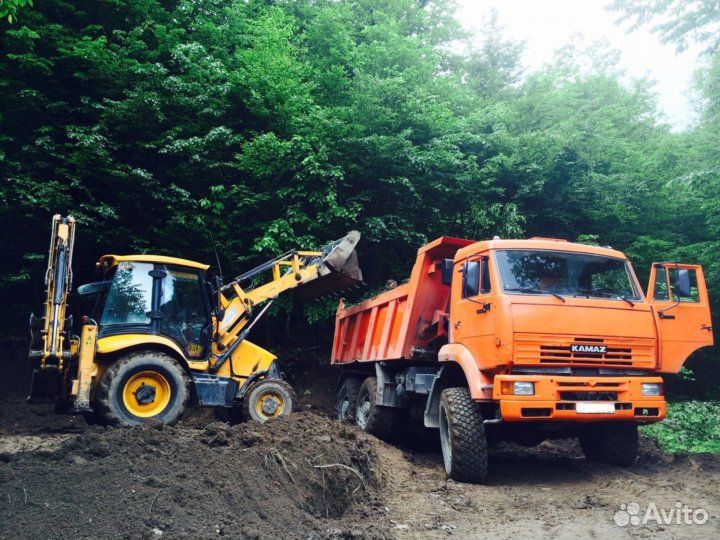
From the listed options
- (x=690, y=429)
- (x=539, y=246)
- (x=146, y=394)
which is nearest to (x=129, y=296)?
(x=146, y=394)

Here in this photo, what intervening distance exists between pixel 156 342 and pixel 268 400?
1916 mm

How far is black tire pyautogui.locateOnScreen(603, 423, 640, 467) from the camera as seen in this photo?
7.05 metres

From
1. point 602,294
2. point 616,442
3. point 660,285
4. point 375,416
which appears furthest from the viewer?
point 375,416

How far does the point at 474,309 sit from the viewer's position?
6.89 m

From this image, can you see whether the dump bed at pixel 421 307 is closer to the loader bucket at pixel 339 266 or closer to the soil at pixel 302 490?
the loader bucket at pixel 339 266

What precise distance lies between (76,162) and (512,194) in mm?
9232

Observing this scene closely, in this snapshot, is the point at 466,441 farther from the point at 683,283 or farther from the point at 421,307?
the point at 683,283

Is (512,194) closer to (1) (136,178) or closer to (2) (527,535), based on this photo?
(1) (136,178)

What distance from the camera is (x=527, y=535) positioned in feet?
15.5

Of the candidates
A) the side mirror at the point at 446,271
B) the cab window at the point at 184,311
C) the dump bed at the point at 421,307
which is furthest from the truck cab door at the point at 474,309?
the cab window at the point at 184,311

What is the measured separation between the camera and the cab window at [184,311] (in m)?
8.52

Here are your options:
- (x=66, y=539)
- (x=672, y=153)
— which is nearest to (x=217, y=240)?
(x=66, y=539)

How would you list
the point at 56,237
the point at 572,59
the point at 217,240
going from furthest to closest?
the point at 572,59, the point at 217,240, the point at 56,237

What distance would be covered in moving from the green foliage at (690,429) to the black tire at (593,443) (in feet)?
4.30
